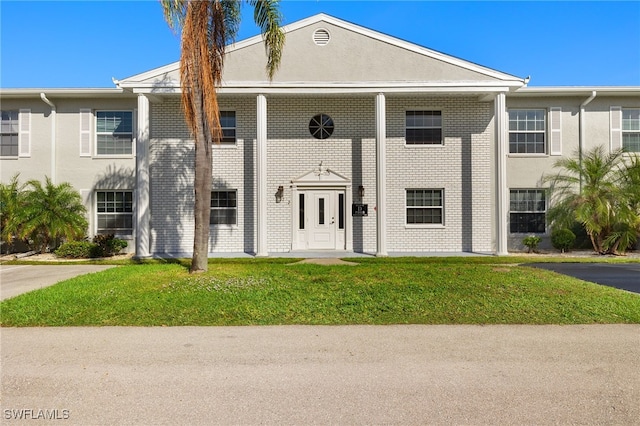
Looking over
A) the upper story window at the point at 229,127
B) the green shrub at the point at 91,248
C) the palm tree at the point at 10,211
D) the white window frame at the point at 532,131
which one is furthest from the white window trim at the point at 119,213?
the white window frame at the point at 532,131

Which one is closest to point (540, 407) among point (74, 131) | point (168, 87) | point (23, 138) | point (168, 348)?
point (168, 348)

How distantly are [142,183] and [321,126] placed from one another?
685 centimetres

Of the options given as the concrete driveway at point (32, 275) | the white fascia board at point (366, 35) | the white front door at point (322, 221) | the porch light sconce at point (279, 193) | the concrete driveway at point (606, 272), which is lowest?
the concrete driveway at point (32, 275)

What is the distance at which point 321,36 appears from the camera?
14047 mm

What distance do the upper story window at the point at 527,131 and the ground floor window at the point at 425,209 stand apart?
3711 mm

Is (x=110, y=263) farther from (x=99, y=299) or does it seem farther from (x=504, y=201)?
(x=504, y=201)

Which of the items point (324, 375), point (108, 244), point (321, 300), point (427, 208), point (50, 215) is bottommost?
point (324, 375)

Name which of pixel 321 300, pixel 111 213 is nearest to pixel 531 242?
pixel 321 300

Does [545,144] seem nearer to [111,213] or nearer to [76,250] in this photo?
[111,213]

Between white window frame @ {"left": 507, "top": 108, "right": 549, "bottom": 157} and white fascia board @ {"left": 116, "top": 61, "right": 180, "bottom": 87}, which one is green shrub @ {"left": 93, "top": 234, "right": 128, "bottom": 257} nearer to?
white fascia board @ {"left": 116, "top": 61, "right": 180, "bottom": 87}

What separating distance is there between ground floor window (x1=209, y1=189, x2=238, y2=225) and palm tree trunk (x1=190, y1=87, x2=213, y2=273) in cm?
573

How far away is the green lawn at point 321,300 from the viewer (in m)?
5.83

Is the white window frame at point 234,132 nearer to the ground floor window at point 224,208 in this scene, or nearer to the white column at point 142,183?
the ground floor window at point 224,208

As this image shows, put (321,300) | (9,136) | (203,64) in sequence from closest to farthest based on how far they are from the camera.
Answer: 1. (321,300)
2. (203,64)
3. (9,136)
